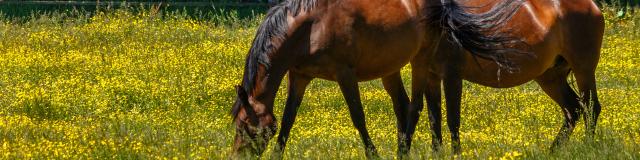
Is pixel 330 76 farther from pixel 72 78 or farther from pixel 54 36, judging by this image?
pixel 54 36

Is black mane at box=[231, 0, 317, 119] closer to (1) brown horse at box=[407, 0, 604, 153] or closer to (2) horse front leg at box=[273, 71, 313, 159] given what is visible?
(2) horse front leg at box=[273, 71, 313, 159]

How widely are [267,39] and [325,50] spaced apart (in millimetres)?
410

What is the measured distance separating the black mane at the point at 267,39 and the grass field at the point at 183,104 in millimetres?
552

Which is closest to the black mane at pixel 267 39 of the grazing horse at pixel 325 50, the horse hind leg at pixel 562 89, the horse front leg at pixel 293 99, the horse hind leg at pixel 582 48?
the grazing horse at pixel 325 50

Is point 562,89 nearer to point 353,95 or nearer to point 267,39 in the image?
point 353,95

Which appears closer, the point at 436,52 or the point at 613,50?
the point at 436,52

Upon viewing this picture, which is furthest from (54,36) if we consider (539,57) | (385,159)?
(385,159)

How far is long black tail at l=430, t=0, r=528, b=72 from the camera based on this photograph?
9.79 m

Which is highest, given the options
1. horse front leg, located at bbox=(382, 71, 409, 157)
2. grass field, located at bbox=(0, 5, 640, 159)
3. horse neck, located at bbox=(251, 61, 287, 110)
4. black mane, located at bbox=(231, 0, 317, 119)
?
black mane, located at bbox=(231, 0, 317, 119)

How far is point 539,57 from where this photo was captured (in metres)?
10.5

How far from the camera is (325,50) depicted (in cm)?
902

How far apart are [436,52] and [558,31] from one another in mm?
1215

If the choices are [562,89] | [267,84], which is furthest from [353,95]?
[562,89]

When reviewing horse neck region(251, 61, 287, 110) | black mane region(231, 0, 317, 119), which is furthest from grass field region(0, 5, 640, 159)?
black mane region(231, 0, 317, 119)
